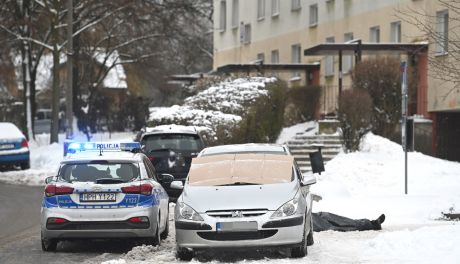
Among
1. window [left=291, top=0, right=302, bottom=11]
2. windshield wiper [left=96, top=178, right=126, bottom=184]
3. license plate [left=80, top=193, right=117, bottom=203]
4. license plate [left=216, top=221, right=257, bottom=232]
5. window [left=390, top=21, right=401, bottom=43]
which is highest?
window [left=291, top=0, right=302, bottom=11]

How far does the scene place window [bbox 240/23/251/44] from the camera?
177 feet

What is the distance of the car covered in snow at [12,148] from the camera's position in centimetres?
3141

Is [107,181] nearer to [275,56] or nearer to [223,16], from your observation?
[275,56]

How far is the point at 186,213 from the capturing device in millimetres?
12242

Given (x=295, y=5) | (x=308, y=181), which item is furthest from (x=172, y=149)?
(x=295, y=5)

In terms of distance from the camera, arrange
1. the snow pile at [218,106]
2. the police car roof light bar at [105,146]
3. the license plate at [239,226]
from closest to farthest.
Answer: the license plate at [239,226]
the police car roof light bar at [105,146]
the snow pile at [218,106]

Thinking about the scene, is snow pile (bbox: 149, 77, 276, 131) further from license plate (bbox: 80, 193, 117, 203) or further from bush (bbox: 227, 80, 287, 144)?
license plate (bbox: 80, 193, 117, 203)

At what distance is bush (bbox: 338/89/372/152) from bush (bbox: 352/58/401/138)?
174cm

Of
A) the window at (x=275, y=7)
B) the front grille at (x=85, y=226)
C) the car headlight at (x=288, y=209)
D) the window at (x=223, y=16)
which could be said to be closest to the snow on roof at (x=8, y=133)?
the front grille at (x=85, y=226)

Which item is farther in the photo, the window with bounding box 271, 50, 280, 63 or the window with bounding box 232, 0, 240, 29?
the window with bounding box 232, 0, 240, 29

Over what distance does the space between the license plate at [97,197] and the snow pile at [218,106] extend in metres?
14.4

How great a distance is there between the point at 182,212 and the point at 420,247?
3150 millimetres

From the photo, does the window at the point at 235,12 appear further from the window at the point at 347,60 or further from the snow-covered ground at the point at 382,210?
the snow-covered ground at the point at 382,210

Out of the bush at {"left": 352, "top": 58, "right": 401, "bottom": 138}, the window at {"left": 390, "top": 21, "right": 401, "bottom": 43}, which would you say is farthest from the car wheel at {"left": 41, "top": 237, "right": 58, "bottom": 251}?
the window at {"left": 390, "top": 21, "right": 401, "bottom": 43}
